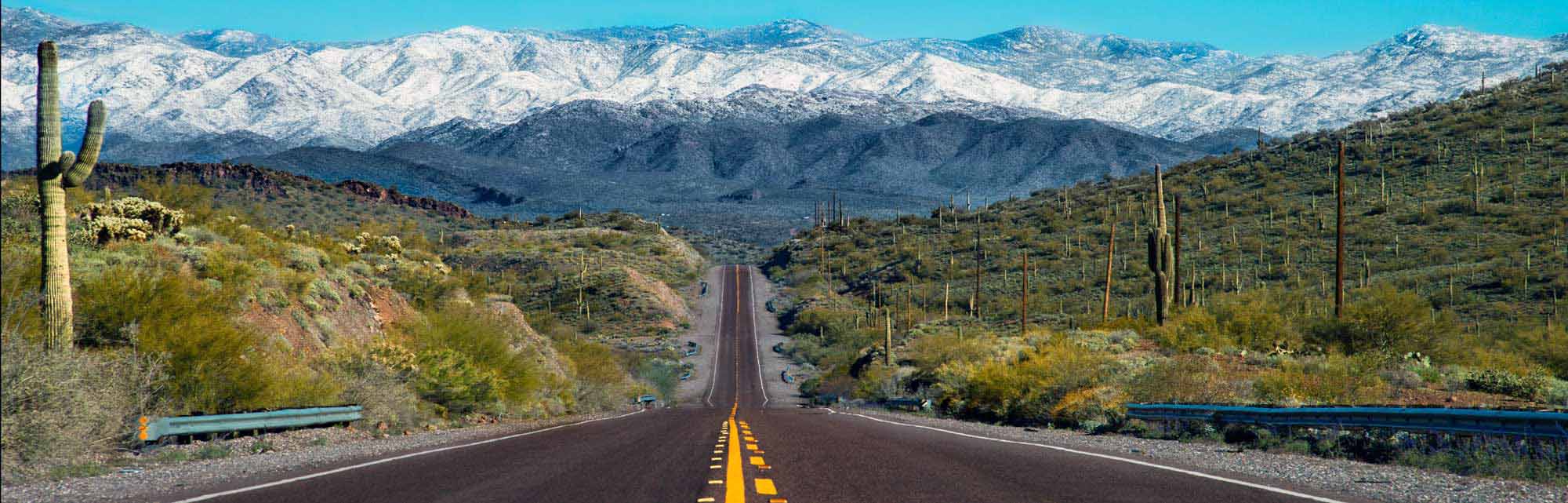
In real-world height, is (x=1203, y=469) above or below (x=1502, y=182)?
below

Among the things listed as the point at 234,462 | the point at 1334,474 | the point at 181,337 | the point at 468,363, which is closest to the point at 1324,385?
the point at 1334,474

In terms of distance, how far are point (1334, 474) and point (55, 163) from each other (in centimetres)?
1588

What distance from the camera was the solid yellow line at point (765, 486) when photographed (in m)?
10.1

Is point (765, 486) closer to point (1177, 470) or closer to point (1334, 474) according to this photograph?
point (1177, 470)

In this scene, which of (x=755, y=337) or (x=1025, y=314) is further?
(x=755, y=337)

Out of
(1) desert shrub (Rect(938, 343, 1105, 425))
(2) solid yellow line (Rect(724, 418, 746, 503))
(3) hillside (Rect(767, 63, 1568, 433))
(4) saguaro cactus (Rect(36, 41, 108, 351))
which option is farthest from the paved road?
(3) hillside (Rect(767, 63, 1568, 433))

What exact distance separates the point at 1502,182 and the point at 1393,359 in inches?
1951

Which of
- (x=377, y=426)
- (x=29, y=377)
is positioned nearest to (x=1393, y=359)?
(x=377, y=426)

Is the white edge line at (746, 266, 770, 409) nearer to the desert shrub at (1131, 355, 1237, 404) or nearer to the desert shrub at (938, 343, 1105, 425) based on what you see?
the desert shrub at (938, 343, 1105, 425)

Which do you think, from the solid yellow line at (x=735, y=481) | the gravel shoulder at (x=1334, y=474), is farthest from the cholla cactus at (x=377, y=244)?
the solid yellow line at (x=735, y=481)

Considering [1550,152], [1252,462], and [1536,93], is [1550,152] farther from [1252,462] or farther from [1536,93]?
[1252,462]

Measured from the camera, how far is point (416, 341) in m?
26.8

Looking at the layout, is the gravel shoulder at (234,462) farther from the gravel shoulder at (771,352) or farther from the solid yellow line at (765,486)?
the gravel shoulder at (771,352)

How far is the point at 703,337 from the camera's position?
302ft
